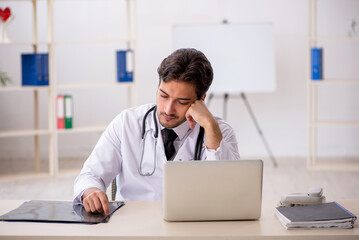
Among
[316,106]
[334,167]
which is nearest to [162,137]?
[334,167]

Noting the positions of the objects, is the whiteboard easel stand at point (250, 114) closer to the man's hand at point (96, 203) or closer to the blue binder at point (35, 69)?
the blue binder at point (35, 69)

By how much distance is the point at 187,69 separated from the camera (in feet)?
7.85

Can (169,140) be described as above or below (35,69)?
below

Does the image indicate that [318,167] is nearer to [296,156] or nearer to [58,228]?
[296,156]

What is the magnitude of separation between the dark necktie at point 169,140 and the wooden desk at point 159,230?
0.54 meters

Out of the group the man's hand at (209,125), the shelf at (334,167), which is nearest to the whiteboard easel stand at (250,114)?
the shelf at (334,167)

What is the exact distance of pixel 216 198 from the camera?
1.89 meters

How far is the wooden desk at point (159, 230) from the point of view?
5.81 feet

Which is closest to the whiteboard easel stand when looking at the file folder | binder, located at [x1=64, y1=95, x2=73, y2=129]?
binder, located at [x1=64, y1=95, x2=73, y2=129]

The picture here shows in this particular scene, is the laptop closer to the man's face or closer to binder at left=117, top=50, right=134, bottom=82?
the man's face

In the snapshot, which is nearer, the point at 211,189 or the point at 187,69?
the point at 211,189

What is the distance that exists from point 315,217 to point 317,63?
159 inches

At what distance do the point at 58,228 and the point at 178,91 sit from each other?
79 cm

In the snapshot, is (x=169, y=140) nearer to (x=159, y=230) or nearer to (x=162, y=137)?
(x=162, y=137)
